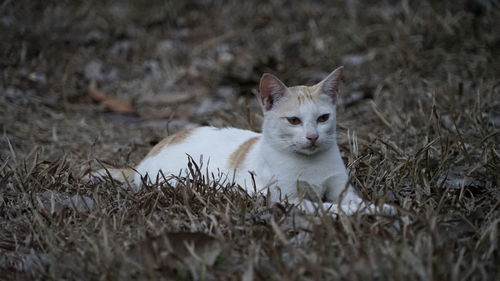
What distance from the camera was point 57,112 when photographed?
560cm

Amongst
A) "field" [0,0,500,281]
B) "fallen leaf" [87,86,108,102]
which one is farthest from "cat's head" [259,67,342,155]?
"fallen leaf" [87,86,108,102]

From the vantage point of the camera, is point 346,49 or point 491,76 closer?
point 491,76

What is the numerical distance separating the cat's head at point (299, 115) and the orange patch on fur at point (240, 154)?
23 centimetres

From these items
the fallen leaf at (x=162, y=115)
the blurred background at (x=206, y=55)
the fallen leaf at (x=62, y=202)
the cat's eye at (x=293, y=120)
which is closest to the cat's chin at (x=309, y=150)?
the cat's eye at (x=293, y=120)

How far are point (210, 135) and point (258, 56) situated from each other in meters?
3.01

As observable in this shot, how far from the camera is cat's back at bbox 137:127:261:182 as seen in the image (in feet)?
11.0

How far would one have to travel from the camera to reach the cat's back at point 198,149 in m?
3.36

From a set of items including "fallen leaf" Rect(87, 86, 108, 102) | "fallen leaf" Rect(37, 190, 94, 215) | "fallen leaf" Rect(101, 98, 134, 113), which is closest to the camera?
"fallen leaf" Rect(37, 190, 94, 215)

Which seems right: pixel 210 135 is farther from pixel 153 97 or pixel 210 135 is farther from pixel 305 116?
pixel 153 97

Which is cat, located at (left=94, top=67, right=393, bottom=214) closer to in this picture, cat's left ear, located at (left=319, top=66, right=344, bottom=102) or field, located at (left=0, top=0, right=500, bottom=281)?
cat's left ear, located at (left=319, top=66, right=344, bottom=102)

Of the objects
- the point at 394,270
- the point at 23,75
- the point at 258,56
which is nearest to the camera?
the point at 394,270

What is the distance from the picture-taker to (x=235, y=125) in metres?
4.62

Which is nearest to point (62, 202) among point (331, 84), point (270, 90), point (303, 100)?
point (270, 90)

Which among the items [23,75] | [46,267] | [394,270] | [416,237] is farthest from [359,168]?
[23,75]
